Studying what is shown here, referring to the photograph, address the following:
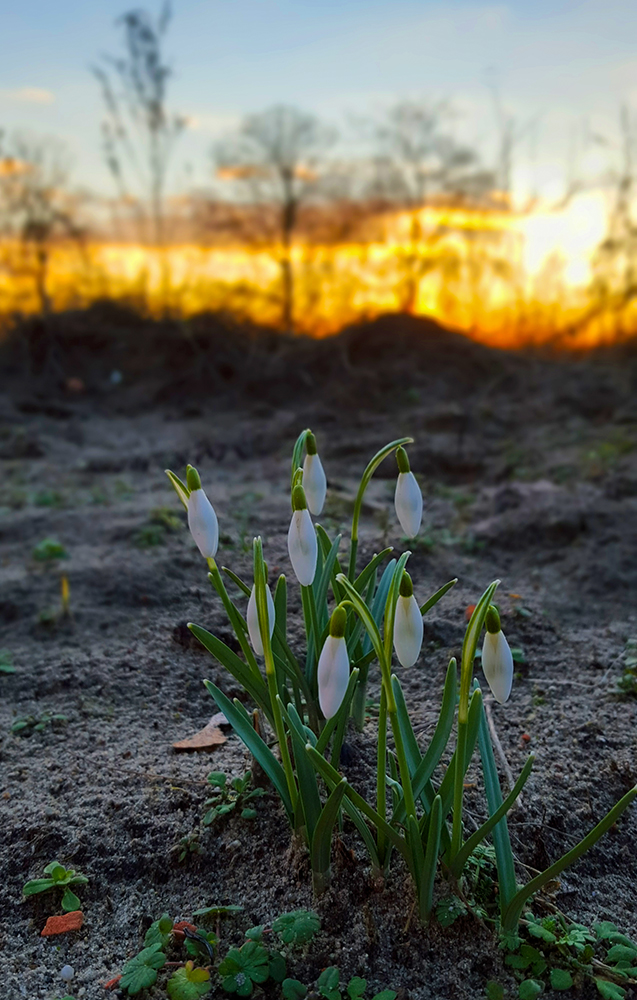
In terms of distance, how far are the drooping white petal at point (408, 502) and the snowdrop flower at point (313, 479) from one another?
0.55 feet

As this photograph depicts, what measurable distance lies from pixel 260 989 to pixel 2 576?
257 centimetres

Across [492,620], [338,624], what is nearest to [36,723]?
[338,624]

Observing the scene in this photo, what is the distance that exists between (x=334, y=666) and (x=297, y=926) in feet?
1.91

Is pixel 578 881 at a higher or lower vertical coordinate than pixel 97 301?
lower

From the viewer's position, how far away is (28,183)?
9.01m

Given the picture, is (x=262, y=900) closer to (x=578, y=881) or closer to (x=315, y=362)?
(x=578, y=881)

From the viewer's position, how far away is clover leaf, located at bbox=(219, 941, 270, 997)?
1379 mm

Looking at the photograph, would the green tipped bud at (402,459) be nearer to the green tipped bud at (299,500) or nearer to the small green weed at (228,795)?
the green tipped bud at (299,500)

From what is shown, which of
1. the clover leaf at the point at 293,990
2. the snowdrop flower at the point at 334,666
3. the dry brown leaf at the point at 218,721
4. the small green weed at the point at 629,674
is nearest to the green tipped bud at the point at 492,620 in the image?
the snowdrop flower at the point at 334,666

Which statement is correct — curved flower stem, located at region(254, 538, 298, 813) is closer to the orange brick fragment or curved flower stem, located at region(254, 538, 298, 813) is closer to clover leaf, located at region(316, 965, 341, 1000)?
clover leaf, located at region(316, 965, 341, 1000)

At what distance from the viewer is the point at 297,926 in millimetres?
1427

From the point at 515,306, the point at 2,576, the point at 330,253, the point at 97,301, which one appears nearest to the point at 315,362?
the point at 330,253

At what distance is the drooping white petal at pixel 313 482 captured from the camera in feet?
5.02

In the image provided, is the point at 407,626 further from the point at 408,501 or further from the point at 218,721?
the point at 218,721
